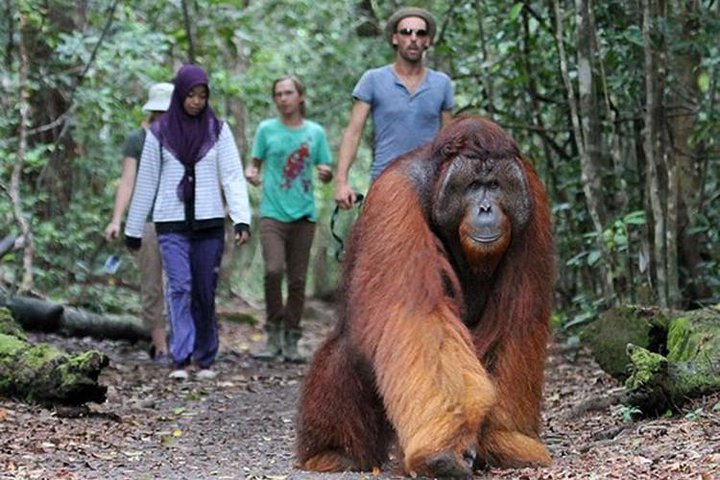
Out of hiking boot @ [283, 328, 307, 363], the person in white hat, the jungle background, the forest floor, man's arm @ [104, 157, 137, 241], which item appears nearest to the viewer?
the forest floor

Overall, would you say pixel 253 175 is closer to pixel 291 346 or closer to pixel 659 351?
pixel 291 346

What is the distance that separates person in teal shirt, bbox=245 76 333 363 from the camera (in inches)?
381

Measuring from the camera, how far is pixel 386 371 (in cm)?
455

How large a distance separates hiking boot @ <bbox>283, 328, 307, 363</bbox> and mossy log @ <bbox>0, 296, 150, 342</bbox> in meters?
1.14

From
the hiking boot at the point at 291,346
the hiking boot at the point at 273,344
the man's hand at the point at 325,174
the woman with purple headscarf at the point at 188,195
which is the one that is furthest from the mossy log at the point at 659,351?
the hiking boot at the point at 273,344

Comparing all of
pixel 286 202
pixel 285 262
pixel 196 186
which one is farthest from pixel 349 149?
pixel 285 262

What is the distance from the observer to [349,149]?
7.86m

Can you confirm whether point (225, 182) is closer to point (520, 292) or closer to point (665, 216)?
point (665, 216)

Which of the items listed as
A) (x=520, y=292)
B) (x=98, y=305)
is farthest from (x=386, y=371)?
(x=98, y=305)

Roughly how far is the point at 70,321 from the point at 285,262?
164 cm

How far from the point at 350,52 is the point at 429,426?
932 centimetres

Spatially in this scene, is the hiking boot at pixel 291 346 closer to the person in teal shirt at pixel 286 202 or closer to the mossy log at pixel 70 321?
the person in teal shirt at pixel 286 202

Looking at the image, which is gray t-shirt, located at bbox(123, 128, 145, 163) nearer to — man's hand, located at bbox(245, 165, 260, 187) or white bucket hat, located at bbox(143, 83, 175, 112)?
white bucket hat, located at bbox(143, 83, 175, 112)

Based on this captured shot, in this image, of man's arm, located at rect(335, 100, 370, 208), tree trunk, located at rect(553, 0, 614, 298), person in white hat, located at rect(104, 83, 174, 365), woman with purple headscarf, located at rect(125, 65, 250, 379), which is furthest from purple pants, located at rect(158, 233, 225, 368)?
tree trunk, located at rect(553, 0, 614, 298)
